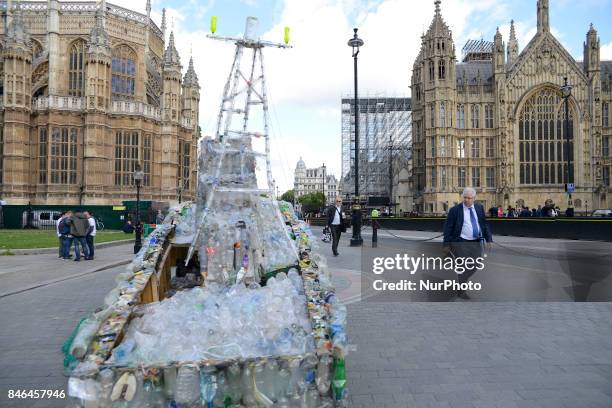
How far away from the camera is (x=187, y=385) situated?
2.28m

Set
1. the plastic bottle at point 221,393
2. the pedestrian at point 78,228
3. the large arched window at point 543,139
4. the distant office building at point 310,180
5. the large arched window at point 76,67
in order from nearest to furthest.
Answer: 1. the plastic bottle at point 221,393
2. the pedestrian at point 78,228
3. the large arched window at point 76,67
4. the large arched window at point 543,139
5. the distant office building at point 310,180

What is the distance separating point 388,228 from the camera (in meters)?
32.3

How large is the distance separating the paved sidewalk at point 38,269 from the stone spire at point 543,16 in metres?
52.4

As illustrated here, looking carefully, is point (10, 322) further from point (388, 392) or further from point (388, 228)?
point (388, 228)

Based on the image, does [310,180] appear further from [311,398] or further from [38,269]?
[311,398]

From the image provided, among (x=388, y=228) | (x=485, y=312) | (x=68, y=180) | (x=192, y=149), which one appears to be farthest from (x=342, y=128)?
(x=485, y=312)

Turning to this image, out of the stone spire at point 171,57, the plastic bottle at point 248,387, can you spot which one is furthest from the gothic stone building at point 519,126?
the plastic bottle at point 248,387

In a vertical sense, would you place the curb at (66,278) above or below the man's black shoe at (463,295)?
below

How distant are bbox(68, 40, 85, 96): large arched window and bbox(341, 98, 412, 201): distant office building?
37755 mm

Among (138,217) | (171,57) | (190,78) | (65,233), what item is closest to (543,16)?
(190,78)

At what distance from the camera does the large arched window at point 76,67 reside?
38469 millimetres

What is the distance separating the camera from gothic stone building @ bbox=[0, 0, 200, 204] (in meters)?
35.1

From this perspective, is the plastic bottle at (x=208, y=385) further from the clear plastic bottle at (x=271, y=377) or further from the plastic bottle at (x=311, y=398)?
the plastic bottle at (x=311, y=398)

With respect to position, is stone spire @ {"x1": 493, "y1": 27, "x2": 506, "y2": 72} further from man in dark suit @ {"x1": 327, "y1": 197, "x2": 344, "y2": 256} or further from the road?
the road
